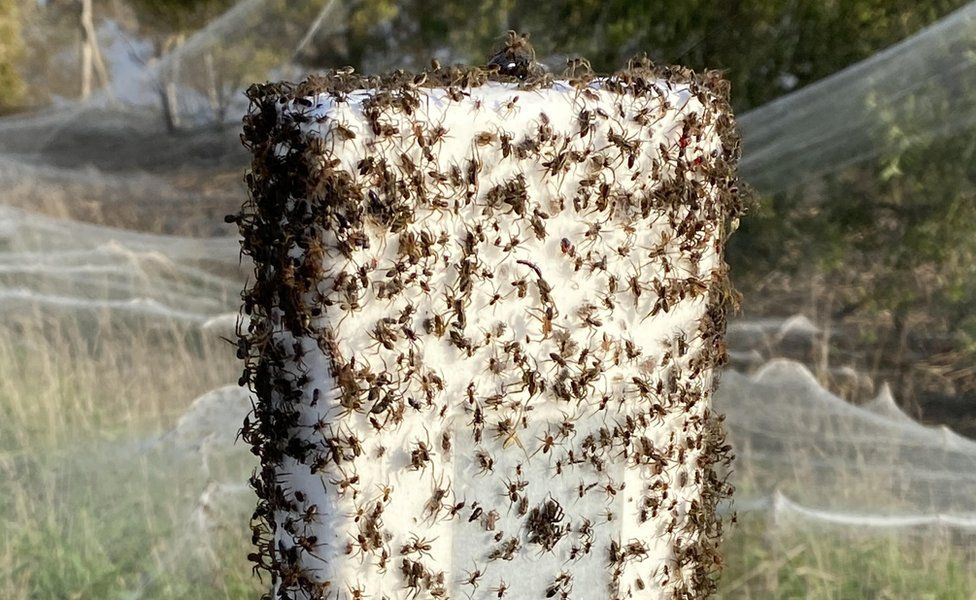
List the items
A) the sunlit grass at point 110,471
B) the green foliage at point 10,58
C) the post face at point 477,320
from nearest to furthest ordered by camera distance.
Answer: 1. the post face at point 477,320
2. the sunlit grass at point 110,471
3. the green foliage at point 10,58

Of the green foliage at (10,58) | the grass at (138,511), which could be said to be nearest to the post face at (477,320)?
the grass at (138,511)

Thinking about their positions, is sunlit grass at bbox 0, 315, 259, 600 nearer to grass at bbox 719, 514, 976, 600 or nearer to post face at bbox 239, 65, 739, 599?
post face at bbox 239, 65, 739, 599

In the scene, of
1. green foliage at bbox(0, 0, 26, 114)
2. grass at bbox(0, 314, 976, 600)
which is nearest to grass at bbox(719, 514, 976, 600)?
grass at bbox(0, 314, 976, 600)

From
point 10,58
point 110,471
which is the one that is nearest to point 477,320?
point 110,471

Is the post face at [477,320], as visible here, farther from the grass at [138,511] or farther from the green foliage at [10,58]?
the green foliage at [10,58]

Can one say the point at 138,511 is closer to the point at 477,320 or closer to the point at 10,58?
the point at 477,320
